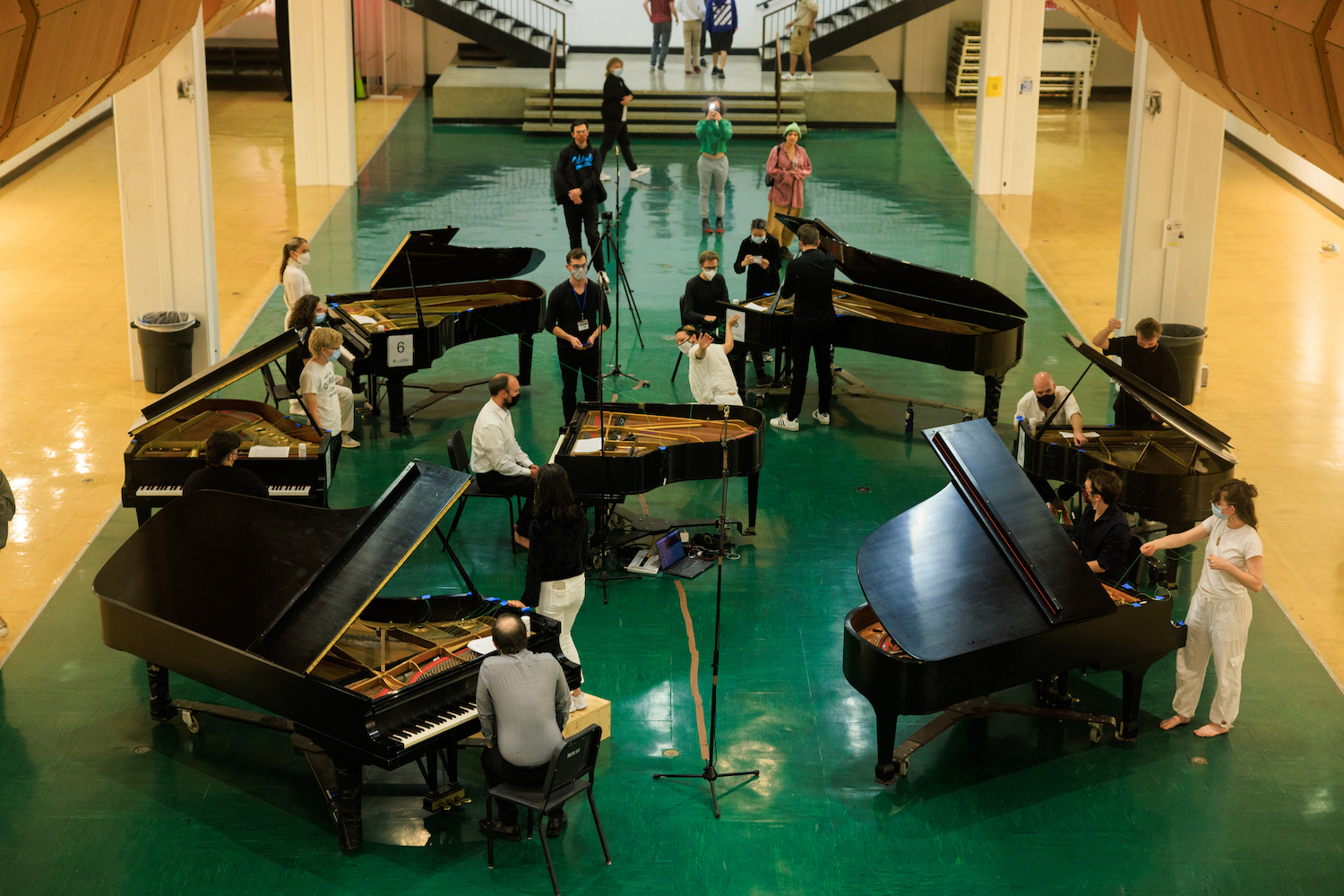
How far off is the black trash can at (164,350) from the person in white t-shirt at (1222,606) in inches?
336

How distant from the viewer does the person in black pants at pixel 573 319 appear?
10930 mm

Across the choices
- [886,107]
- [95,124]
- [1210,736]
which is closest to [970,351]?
[1210,736]

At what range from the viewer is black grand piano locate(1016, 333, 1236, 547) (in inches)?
328

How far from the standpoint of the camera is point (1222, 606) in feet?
23.9

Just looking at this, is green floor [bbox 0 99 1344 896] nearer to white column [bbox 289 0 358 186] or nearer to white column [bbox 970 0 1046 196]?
white column [bbox 289 0 358 186]

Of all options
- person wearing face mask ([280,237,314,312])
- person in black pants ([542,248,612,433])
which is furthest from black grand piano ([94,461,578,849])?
person wearing face mask ([280,237,314,312])

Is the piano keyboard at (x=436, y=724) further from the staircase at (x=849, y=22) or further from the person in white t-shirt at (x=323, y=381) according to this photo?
the staircase at (x=849, y=22)

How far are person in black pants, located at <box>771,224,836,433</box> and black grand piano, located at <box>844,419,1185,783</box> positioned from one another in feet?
13.2

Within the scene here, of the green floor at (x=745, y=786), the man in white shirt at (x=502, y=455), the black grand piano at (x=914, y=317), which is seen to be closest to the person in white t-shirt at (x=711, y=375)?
the green floor at (x=745, y=786)

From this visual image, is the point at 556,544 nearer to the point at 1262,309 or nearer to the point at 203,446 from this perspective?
the point at 203,446

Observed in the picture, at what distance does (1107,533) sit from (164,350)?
329 inches

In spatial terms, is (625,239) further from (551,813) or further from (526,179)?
(551,813)

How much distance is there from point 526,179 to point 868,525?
40.3ft

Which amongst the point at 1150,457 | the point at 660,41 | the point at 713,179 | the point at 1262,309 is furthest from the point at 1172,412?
the point at 660,41
